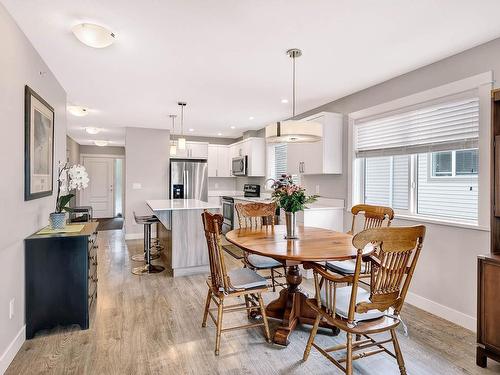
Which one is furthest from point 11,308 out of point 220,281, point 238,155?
point 238,155

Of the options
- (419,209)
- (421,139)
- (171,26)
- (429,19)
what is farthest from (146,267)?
(429,19)

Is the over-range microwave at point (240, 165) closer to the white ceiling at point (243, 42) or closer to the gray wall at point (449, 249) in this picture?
the white ceiling at point (243, 42)

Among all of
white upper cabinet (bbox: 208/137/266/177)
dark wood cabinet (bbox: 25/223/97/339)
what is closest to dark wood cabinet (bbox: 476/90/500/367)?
dark wood cabinet (bbox: 25/223/97/339)

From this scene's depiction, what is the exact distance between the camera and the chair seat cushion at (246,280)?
2.28m

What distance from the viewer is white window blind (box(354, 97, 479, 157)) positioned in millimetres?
2705

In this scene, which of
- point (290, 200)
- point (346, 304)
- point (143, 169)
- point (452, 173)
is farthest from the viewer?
point (143, 169)

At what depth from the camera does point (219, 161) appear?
7.55 metres

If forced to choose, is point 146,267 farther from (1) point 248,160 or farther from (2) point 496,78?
(2) point 496,78

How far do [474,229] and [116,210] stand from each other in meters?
9.90

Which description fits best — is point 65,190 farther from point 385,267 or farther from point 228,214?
point 228,214

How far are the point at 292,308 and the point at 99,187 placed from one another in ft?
29.6

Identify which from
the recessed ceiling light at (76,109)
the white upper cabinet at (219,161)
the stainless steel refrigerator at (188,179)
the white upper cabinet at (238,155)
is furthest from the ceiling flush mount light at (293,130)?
the white upper cabinet at (219,161)

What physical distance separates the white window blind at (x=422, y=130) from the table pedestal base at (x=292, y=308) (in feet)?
6.20

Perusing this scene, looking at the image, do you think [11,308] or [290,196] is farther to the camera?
[290,196]
